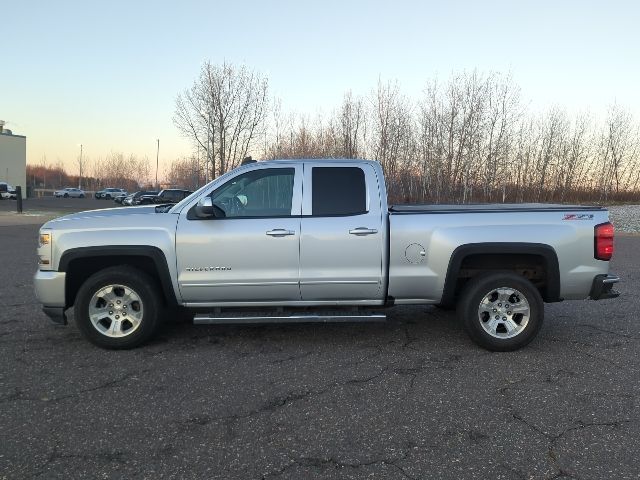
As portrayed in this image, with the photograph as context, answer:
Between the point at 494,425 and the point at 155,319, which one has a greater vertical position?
the point at 155,319

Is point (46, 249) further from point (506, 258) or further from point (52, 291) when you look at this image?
point (506, 258)

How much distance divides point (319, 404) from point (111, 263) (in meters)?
2.71

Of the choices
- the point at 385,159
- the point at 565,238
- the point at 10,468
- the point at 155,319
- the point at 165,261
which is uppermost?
the point at 385,159

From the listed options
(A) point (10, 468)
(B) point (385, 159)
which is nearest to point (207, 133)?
(B) point (385, 159)

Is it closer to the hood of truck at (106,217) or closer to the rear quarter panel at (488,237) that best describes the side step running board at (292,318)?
the rear quarter panel at (488,237)

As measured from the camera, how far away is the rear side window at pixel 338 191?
496 cm

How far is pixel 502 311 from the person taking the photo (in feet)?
16.2

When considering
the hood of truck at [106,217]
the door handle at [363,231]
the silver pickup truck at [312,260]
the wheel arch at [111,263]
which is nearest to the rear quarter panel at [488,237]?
the silver pickup truck at [312,260]

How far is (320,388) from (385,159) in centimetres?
3438

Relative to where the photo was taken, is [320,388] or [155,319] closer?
[320,388]

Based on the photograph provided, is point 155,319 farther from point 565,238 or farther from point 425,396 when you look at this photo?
point 565,238

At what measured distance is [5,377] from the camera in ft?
13.9

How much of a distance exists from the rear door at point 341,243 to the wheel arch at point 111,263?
4.49 ft

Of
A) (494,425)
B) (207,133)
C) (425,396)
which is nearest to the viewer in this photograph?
(494,425)
